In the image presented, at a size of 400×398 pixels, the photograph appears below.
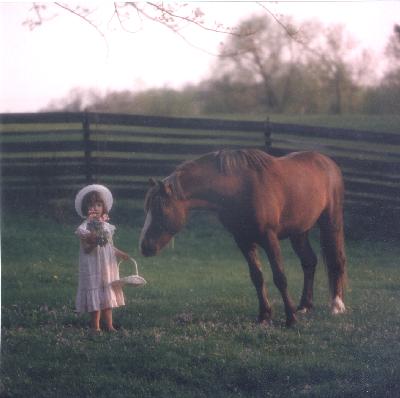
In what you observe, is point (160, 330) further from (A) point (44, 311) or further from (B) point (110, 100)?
(B) point (110, 100)

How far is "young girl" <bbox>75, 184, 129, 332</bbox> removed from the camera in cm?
550

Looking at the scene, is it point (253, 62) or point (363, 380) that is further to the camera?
point (253, 62)

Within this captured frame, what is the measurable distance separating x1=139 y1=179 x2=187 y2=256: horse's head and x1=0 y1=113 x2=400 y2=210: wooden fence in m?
0.28

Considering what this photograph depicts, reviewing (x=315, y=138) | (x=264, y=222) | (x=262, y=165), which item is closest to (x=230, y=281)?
(x=264, y=222)

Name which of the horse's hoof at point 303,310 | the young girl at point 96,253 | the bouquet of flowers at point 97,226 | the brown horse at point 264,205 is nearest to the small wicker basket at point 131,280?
the young girl at point 96,253

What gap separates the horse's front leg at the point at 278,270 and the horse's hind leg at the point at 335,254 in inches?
18.9

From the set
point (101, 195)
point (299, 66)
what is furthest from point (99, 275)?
point (299, 66)

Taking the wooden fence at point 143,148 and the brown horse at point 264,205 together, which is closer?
the brown horse at point 264,205

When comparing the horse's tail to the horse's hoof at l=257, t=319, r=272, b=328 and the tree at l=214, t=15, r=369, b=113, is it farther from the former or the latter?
the tree at l=214, t=15, r=369, b=113

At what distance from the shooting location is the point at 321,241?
19.8 feet

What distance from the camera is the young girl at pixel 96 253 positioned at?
5.50m

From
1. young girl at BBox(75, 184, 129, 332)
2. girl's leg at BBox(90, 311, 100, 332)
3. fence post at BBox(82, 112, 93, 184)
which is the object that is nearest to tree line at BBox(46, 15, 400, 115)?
fence post at BBox(82, 112, 93, 184)

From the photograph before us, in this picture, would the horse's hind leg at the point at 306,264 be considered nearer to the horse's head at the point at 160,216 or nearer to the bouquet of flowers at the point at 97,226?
the horse's head at the point at 160,216

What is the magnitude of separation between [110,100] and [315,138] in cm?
176
